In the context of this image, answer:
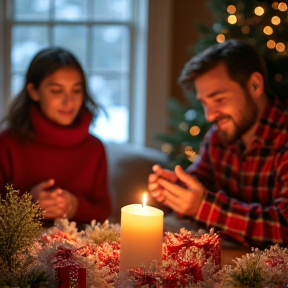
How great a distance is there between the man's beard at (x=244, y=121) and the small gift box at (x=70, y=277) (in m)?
1.03

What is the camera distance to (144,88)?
11.2 feet

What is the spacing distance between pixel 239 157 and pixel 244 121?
166 mm

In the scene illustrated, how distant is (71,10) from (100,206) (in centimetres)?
179

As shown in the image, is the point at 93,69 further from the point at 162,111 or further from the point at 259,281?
the point at 259,281

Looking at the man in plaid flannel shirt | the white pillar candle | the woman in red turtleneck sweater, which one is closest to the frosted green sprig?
the white pillar candle

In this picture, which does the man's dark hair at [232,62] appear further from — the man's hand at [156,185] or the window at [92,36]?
the window at [92,36]

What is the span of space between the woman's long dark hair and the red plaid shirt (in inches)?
24.9

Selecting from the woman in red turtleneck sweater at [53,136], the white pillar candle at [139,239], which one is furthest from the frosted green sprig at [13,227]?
the woman in red turtleneck sweater at [53,136]

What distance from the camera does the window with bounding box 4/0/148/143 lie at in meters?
3.47

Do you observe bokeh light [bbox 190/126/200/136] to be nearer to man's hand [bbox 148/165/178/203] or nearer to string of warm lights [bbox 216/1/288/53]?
string of warm lights [bbox 216/1/288/53]

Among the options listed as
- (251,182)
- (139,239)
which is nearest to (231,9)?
(251,182)

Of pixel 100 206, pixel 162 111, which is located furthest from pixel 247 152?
pixel 162 111

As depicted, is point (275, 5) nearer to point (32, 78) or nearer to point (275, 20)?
point (275, 20)

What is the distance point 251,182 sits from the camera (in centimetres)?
191
